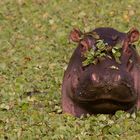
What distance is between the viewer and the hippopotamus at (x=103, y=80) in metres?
7.49

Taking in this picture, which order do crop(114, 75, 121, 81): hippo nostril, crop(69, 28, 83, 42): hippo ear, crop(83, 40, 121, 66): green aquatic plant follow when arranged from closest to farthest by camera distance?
1. crop(114, 75, 121, 81): hippo nostril
2. crop(83, 40, 121, 66): green aquatic plant
3. crop(69, 28, 83, 42): hippo ear

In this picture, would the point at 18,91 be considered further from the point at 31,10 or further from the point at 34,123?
the point at 31,10

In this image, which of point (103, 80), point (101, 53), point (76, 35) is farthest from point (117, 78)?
point (76, 35)

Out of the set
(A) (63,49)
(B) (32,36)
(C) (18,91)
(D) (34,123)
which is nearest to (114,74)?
(D) (34,123)

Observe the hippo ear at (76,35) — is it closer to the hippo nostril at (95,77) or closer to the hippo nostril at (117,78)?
the hippo nostril at (95,77)

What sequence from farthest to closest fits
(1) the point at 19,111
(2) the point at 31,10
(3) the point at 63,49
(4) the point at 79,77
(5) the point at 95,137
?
(2) the point at 31,10, (3) the point at 63,49, (1) the point at 19,111, (4) the point at 79,77, (5) the point at 95,137

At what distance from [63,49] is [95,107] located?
166 inches

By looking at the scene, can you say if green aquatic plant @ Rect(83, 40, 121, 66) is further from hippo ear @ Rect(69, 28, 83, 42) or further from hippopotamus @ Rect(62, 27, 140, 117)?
hippo ear @ Rect(69, 28, 83, 42)

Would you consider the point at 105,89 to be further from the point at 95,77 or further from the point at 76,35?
the point at 76,35

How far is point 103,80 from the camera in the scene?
7449mm

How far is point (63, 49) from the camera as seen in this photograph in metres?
11.9

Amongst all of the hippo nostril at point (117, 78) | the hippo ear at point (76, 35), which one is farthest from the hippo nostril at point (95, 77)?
the hippo ear at point (76, 35)

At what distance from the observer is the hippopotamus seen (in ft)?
24.6

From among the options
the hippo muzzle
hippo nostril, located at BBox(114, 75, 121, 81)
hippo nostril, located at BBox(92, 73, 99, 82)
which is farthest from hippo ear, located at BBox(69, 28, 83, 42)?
hippo nostril, located at BBox(114, 75, 121, 81)
